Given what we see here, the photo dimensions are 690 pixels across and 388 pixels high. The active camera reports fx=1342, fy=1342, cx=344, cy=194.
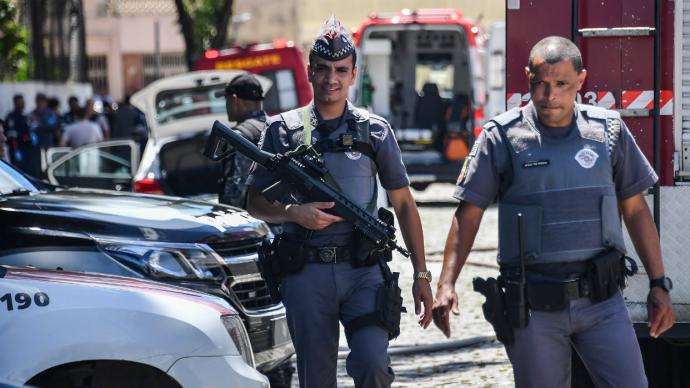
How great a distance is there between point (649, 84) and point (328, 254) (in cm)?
204

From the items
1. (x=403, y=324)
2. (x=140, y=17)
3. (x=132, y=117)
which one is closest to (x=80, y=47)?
(x=132, y=117)

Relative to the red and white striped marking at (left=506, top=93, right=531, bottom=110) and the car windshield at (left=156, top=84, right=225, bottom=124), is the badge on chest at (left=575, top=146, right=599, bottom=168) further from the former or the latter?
the car windshield at (left=156, top=84, right=225, bottom=124)

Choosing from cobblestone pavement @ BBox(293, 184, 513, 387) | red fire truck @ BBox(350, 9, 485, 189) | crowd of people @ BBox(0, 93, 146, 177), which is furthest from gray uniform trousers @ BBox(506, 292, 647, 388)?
red fire truck @ BBox(350, 9, 485, 189)

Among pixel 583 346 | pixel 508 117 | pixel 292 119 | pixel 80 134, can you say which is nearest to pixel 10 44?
pixel 80 134

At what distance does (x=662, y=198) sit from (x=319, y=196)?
1983 millimetres

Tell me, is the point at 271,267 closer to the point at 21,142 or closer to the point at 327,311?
the point at 327,311

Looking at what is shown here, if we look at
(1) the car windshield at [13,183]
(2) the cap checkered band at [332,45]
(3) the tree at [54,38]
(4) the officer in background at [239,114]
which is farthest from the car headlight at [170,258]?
(3) the tree at [54,38]

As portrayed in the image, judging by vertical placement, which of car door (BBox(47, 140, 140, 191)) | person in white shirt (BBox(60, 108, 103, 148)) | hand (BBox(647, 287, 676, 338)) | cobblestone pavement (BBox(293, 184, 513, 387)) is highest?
hand (BBox(647, 287, 676, 338))

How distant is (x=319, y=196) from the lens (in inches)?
203

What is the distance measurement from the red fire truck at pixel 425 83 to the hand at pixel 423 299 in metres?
12.7

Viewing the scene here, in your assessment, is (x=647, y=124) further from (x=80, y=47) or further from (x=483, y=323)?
(x=80, y=47)

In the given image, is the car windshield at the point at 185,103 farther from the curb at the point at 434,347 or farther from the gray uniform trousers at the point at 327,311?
the gray uniform trousers at the point at 327,311

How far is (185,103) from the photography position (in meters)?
12.8

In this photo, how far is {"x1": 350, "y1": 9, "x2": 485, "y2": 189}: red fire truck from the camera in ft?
60.4
